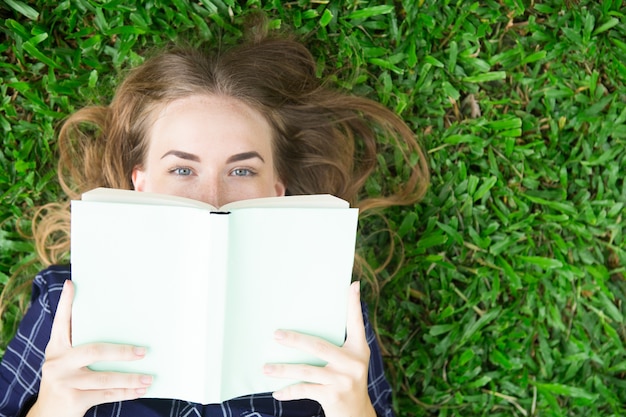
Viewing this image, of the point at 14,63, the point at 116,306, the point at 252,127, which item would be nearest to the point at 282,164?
the point at 252,127

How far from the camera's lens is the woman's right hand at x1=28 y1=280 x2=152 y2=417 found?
1171 millimetres

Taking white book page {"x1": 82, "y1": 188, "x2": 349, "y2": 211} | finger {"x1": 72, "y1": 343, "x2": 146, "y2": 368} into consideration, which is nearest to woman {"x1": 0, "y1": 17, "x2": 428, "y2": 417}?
finger {"x1": 72, "y1": 343, "x2": 146, "y2": 368}

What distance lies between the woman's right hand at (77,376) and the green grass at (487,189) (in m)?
0.72

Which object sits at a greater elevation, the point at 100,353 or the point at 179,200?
the point at 179,200

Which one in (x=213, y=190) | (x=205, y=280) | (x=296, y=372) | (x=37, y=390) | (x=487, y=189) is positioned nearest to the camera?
(x=205, y=280)

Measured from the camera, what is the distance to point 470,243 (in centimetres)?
193

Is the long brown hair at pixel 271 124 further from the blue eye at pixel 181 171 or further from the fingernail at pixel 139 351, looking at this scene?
the fingernail at pixel 139 351

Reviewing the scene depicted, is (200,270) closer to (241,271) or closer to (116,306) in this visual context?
(241,271)

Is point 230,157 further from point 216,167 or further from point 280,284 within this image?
point 280,284

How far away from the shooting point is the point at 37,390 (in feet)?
4.93

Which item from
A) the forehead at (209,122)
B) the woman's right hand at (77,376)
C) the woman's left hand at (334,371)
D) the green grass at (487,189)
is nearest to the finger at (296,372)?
the woman's left hand at (334,371)

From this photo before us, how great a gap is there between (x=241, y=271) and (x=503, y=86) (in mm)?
1192

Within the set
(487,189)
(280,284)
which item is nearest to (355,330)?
(280,284)

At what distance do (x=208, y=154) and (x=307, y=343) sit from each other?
49 centimetres
